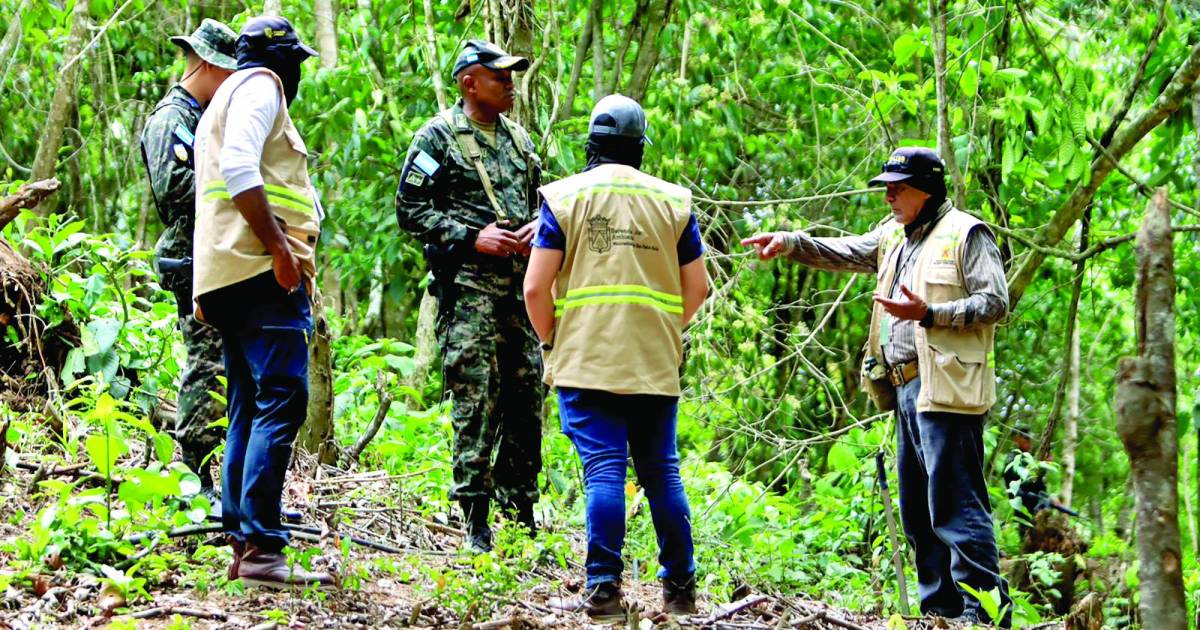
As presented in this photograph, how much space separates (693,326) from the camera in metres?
8.43

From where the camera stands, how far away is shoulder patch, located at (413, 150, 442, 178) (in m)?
5.15

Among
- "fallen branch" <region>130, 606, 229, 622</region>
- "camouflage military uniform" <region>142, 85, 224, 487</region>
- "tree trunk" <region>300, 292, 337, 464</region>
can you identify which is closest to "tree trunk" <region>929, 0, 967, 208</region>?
"tree trunk" <region>300, 292, 337, 464</region>

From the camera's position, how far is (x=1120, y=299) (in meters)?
13.1

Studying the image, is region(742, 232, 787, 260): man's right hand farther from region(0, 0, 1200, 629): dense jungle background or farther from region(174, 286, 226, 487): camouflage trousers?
region(174, 286, 226, 487): camouflage trousers

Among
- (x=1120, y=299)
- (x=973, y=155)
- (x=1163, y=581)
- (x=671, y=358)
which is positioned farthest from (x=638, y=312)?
(x=1120, y=299)

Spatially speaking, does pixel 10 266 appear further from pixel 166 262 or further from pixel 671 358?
pixel 671 358

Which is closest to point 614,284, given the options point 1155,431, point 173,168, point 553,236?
point 553,236

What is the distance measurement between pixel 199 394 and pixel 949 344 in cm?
310

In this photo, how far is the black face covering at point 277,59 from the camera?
163 inches

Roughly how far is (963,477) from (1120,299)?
9104 millimetres

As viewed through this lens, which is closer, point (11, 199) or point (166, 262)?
point (166, 262)

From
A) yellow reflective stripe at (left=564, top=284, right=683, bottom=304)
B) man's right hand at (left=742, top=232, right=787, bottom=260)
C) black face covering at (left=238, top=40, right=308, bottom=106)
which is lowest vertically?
yellow reflective stripe at (left=564, top=284, right=683, bottom=304)

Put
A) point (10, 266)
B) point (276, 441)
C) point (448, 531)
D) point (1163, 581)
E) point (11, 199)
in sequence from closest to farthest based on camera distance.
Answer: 1. point (1163, 581)
2. point (276, 441)
3. point (448, 531)
4. point (11, 199)
5. point (10, 266)

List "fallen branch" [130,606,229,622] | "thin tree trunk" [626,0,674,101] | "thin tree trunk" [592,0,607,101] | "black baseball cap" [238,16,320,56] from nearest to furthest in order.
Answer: "fallen branch" [130,606,229,622] < "black baseball cap" [238,16,320,56] < "thin tree trunk" [592,0,607,101] < "thin tree trunk" [626,0,674,101]
